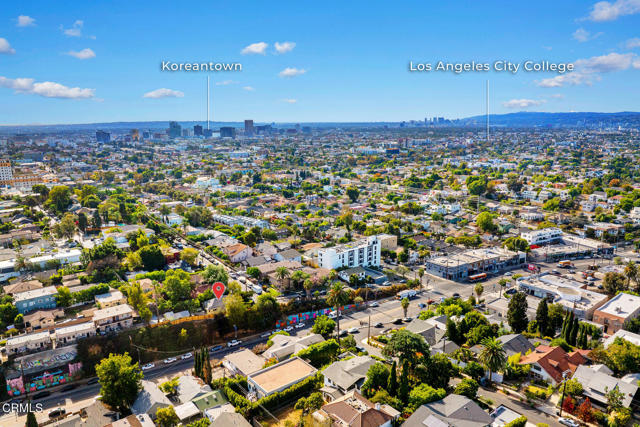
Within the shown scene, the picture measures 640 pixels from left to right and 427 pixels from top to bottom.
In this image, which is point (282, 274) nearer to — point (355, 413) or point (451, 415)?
point (355, 413)

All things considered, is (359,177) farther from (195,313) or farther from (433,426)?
(433,426)

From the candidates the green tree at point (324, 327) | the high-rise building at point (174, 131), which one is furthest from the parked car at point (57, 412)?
the high-rise building at point (174, 131)

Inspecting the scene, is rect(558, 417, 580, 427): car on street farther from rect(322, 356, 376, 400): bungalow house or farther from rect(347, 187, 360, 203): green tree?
rect(347, 187, 360, 203): green tree

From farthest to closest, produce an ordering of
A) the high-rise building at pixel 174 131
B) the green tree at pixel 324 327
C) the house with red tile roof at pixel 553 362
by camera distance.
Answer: the high-rise building at pixel 174 131 → the green tree at pixel 324 327 → the house with red tile roof at pixel 553 362

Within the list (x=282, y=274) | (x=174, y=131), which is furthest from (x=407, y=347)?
(x=174, y=131)

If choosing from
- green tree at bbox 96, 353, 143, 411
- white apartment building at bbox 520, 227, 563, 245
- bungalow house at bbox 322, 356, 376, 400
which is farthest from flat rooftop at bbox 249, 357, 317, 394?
white apartment building at bbox 520, 227, 563, 245

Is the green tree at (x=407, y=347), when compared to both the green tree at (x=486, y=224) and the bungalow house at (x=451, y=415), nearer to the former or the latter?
the bungalow house at (x=451, y=415)

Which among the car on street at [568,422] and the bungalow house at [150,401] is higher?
the bungalow house at [150,401]
